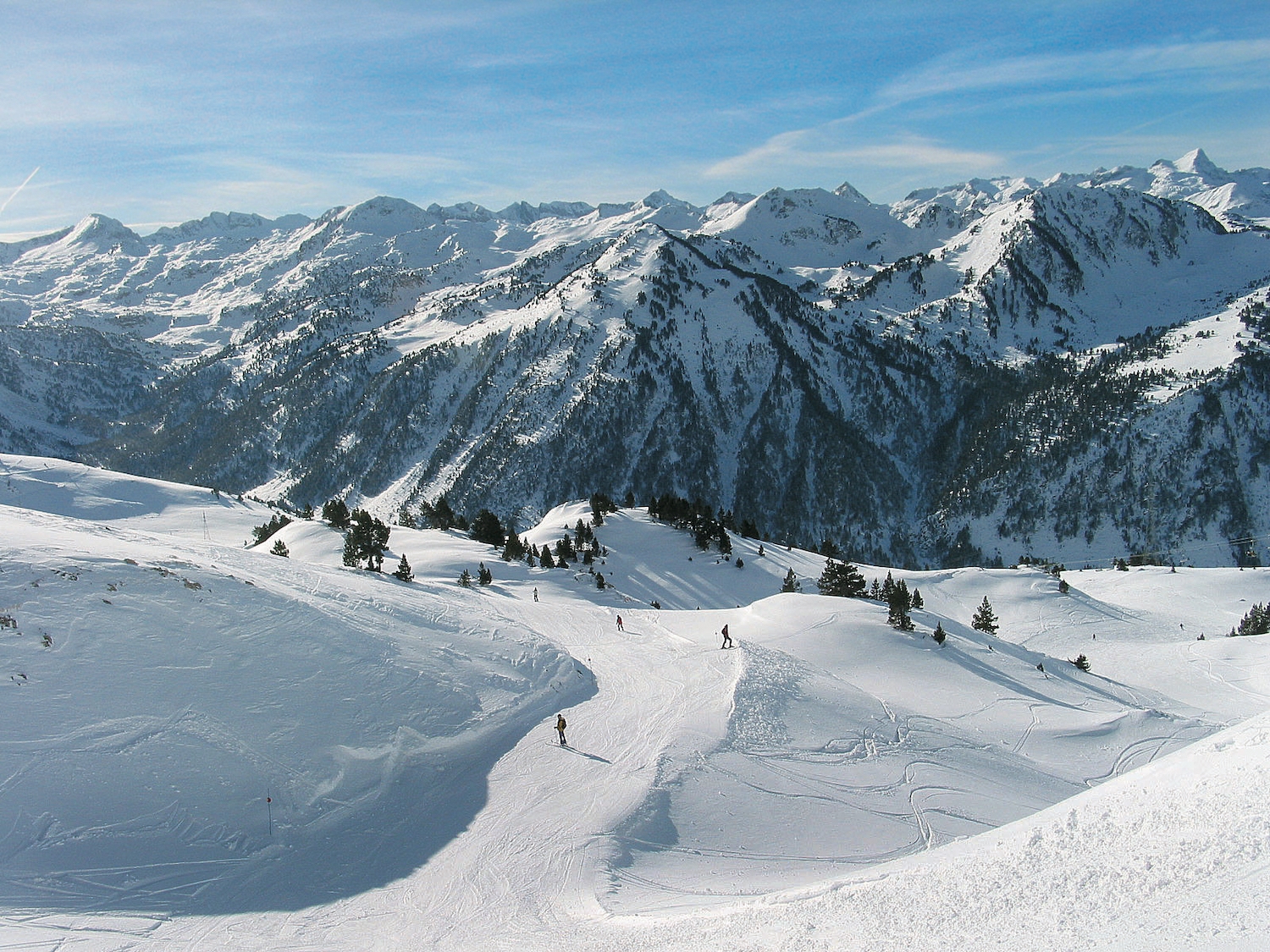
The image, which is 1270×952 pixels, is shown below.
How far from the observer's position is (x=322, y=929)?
14125 millimetres

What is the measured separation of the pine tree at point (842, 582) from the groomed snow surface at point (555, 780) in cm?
1256

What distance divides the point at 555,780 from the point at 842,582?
35.0 metres

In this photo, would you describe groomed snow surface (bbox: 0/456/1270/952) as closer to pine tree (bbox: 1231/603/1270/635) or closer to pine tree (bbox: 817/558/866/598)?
pine tree (bbox: 817/558/866/598)

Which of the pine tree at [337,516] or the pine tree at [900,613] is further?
the pine tree at [337,516]

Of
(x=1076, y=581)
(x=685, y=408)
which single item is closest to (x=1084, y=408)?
(x=685, y=408)

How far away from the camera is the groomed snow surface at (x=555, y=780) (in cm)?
1010

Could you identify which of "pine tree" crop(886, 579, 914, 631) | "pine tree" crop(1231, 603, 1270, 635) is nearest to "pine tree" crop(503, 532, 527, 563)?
"pine tree" crop(886, 579, 914, 631)

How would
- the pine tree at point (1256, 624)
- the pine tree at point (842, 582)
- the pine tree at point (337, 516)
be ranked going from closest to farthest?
the pine tree at point (842, 582) < the pine tree at point (1256, 624) < the pine tree at point (337, 516)

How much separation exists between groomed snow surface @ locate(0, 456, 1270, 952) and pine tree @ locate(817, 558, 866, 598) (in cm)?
1256

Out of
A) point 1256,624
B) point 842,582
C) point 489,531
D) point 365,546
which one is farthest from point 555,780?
point 1256,624

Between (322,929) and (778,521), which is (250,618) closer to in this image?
(322,929)

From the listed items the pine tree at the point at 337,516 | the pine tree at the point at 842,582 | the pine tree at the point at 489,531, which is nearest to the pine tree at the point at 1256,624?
the pine tree at the point at 842,582

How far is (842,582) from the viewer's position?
49.8 metres

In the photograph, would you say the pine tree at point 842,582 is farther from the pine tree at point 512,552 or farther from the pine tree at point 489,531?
the pine tree at point 489,531
